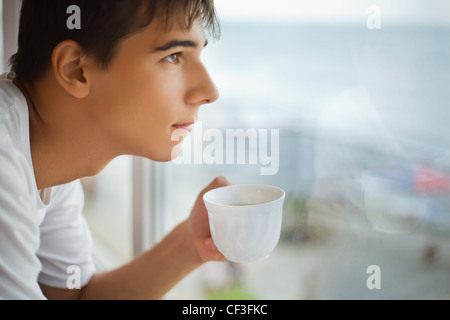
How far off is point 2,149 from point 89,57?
23cm

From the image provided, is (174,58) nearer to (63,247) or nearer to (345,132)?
(345,132)

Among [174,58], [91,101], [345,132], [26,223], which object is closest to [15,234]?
[26,223]

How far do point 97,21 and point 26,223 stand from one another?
0.36 meters

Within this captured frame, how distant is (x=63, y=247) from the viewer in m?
1.11

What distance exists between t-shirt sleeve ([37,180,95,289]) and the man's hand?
13.0 inches

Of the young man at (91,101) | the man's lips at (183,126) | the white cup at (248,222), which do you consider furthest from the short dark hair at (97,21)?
the white cup at (248,222)

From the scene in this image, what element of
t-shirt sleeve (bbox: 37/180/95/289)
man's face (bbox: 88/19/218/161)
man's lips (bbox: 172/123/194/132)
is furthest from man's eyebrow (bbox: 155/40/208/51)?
t-shirt sleeve (bbox: 37/180/95/289)

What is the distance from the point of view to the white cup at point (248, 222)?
68 centimetres

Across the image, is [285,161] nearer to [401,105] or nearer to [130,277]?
[401,105]

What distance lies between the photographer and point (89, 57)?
832mm

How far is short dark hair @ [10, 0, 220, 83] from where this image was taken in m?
0.79

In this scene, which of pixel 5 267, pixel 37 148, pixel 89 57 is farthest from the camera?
pixel 37 148

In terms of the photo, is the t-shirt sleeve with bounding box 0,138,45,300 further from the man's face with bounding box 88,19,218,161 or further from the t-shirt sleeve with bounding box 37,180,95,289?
the t-shirt sleeve with bounding box 37,180,95,289

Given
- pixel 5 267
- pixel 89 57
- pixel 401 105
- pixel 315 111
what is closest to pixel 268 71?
pixel 315 111
